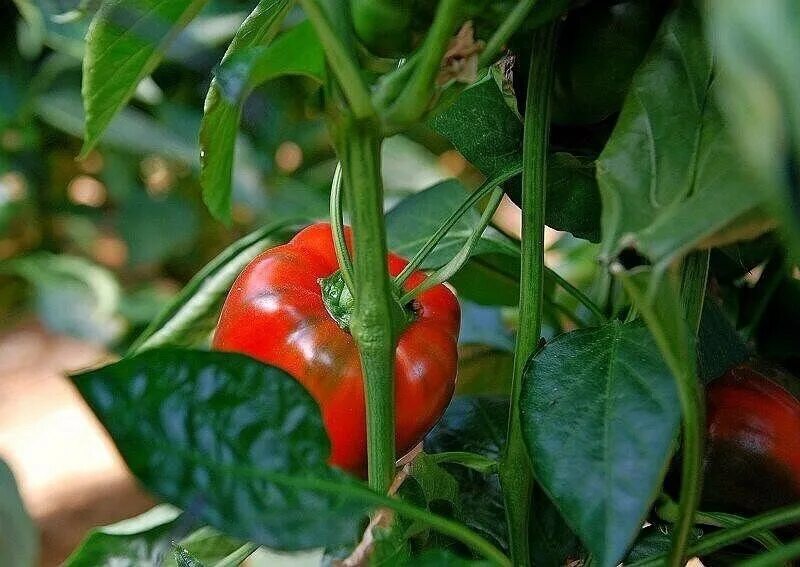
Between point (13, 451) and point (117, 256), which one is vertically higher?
point (117, 256)

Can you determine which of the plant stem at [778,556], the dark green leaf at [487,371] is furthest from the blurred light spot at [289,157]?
the plant stem at [778,556]

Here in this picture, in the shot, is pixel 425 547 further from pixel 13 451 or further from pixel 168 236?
pixel 13 451

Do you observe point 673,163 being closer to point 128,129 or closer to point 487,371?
point 487,371

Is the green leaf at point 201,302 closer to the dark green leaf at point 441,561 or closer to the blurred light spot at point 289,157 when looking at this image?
the dark green leaf at point 441,561

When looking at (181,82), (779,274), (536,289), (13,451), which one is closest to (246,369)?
(536,289)

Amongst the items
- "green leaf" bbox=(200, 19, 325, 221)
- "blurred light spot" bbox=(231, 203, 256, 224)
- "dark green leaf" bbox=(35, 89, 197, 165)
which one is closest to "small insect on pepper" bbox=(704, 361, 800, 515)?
"green leaf" bbox=(200, 19, 325, 221)

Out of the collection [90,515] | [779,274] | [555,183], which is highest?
[555,183]

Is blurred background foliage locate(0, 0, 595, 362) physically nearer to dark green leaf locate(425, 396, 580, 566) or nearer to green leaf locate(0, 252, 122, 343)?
green leaf locate(0, 252, 122, 343)
